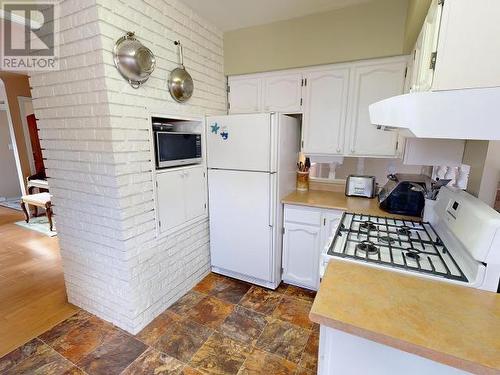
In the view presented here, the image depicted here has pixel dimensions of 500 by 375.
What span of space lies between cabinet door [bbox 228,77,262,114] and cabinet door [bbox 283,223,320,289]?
4.24 ft

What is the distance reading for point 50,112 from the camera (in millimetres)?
1795

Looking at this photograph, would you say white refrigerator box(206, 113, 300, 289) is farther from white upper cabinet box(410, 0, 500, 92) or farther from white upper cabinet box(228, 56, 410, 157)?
white upper cabinet box(410, 0, 500, 92)

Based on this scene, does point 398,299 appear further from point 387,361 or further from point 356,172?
point 356,172

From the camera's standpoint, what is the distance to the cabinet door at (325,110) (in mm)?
2303

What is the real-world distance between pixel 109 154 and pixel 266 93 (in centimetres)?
163

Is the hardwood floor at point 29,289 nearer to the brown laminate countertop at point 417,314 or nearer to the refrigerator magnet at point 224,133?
the refrigerator magnet at point 224,133

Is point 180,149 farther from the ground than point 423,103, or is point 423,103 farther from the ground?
point 423,103

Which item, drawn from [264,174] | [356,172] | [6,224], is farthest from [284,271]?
[6,224]

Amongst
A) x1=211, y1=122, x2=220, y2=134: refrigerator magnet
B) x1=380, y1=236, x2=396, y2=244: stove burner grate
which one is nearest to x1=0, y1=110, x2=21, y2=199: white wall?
x1=211, y1=122, x2=220, y2=134: refrigerator magnet

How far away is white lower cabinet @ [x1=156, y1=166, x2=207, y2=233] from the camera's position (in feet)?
6.39

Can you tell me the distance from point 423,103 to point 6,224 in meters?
5.52

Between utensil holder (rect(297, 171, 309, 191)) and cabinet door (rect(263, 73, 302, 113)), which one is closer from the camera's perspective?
cabinet door (rect(263, 73, 302, 113))

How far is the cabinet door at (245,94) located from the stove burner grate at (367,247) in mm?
1783

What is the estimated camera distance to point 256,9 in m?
2.17
